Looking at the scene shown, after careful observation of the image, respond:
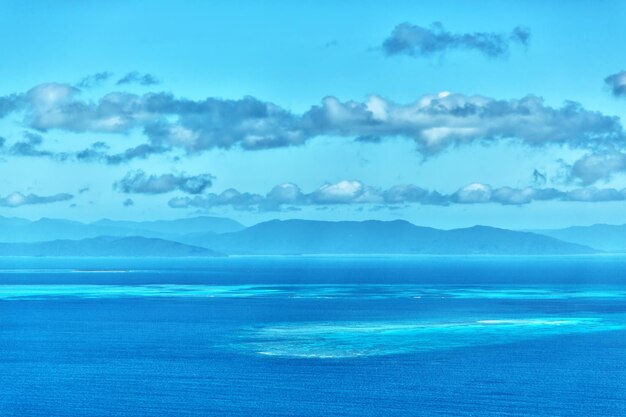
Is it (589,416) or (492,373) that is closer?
(589,416)

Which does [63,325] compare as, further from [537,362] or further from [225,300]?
[537,362]

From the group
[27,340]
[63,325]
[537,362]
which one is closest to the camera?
[537,362]

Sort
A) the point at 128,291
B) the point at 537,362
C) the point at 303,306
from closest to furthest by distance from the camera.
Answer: the point at 537,362 < the point at 303,306 < the point at 128,291

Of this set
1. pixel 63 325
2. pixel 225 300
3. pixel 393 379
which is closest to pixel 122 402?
pixel 393 379

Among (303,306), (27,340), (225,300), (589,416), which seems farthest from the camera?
(225,300)

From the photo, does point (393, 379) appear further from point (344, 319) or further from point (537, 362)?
point (344, 319)

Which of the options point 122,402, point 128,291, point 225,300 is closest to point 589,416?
point 122,402
